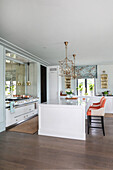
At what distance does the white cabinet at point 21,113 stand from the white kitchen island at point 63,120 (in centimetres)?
122

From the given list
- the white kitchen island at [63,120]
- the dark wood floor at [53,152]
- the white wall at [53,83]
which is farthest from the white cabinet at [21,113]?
the white wall at [53,83]

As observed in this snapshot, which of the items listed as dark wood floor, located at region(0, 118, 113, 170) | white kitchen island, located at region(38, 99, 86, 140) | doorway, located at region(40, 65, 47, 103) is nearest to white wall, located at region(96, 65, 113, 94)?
doorway, located at region(40, 65, 47, 103)

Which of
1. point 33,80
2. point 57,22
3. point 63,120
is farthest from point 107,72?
point 57,22

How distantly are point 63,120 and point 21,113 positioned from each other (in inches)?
82.3

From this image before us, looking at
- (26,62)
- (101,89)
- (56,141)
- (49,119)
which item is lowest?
(56,141)

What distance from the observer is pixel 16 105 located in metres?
4.47

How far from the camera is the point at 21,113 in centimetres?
464

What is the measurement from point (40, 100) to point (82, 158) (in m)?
4.08

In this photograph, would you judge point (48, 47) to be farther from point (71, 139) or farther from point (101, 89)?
point (101, 89)

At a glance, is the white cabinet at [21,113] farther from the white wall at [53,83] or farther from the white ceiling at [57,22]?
the white ceiling at [57,22]

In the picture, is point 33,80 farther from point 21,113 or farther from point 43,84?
point 21,113

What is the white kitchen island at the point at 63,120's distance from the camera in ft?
9.95

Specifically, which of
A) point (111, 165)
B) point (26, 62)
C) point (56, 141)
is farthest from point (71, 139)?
point (26, 62)

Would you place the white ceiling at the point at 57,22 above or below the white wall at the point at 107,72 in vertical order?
above
